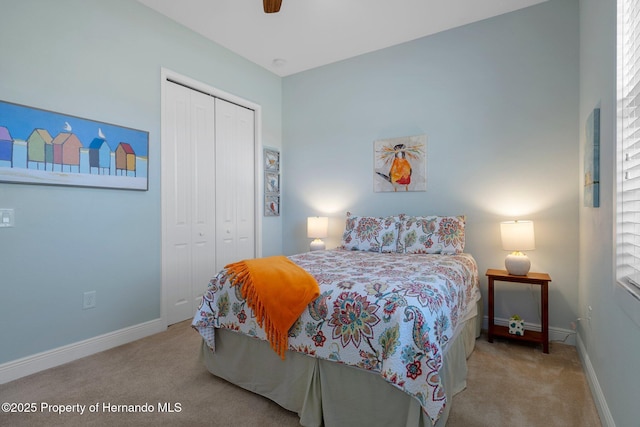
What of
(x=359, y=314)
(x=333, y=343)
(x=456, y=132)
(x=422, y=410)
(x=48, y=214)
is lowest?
(x=422, y=410)

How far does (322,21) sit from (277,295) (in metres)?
2.68

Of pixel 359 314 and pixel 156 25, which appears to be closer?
pixel 359 314

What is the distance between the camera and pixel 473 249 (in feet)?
10.2

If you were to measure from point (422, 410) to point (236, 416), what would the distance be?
0.98 metres

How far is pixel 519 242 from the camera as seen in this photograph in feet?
8.59

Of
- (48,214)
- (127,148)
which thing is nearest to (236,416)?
(48,214)

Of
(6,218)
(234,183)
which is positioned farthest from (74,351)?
(234,183)

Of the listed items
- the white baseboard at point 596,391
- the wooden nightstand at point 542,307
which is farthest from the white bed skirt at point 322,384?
the wooden nightstand at point 542,307

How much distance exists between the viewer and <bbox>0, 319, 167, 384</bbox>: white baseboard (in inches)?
82.5

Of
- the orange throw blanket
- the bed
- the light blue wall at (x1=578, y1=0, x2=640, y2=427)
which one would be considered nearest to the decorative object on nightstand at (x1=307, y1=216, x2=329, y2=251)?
the bed

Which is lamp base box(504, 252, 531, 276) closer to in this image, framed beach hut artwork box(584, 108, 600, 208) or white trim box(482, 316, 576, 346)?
white trim box(482, 316, 576, 346)

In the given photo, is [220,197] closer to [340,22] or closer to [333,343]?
[340,22]

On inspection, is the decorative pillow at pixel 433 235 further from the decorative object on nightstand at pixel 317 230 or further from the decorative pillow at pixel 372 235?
the decorative object on nightstand at pixel 317 230

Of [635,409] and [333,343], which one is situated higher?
[333,343]
